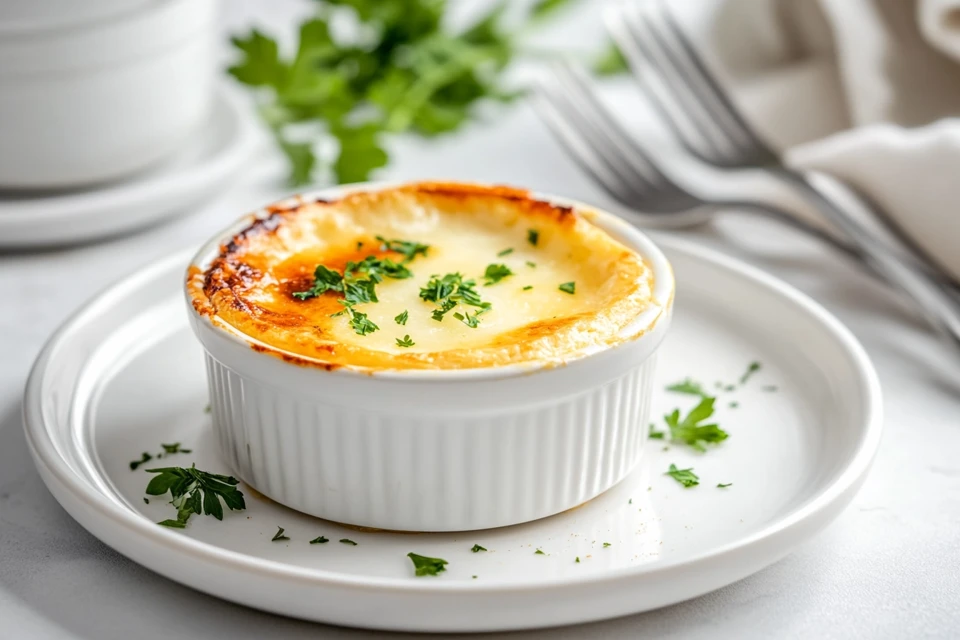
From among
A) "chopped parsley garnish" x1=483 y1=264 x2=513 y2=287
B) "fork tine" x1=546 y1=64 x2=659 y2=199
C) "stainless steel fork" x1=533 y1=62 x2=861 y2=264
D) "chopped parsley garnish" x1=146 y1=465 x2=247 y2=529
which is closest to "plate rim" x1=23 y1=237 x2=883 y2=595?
"chopped parsley garnish" x1=146 y1=465 x2=247 y2=529

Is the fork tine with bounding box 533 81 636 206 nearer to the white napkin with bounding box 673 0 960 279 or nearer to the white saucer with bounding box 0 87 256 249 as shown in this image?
the white napkin with bounding box 673 0 960 279

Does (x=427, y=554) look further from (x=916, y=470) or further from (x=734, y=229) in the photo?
(x=734, y=229)

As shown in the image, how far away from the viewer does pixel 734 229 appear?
3.28 m

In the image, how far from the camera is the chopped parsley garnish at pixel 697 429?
216 cm

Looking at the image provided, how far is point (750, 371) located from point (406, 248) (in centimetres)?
84

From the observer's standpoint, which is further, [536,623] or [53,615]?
[53,615]

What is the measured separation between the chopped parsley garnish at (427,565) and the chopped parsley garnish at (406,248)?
0.69 metres

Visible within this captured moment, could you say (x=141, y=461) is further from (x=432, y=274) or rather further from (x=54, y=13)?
A: (x=54, y=13)

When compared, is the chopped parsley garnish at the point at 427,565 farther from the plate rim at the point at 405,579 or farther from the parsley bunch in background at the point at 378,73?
the parsley bunch in background at the point at 378,73

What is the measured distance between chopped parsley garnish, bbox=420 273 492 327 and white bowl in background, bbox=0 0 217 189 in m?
1.44

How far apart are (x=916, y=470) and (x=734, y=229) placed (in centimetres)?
126

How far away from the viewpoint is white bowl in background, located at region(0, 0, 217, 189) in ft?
9.57

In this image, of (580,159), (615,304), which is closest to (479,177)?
(580,159)

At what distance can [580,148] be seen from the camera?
3348 millimetres
